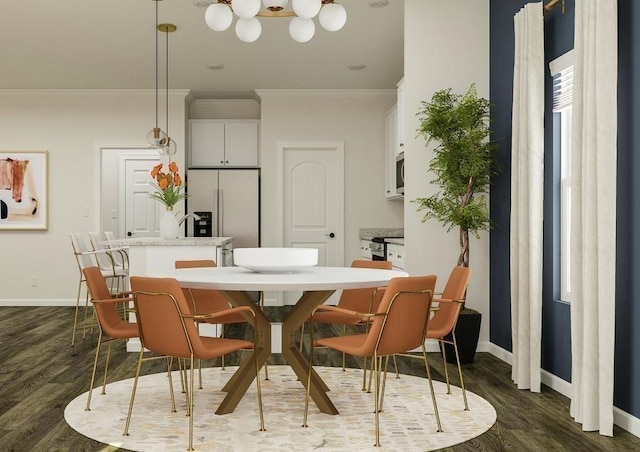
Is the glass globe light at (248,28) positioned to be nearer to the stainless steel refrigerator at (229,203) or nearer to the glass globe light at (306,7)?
the glass globe light at (306,7)

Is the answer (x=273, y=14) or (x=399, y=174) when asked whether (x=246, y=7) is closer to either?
(x=273, y=14)

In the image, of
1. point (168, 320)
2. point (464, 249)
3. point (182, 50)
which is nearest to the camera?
point (168, 320)

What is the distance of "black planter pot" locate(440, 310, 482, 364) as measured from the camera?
480 centimetres

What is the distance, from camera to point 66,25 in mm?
5832

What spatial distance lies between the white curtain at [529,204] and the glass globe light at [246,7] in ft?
5.84

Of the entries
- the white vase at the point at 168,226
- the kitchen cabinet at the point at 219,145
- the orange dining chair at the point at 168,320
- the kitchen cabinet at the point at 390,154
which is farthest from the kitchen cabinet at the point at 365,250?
the orange dining chair at the point at 168,320

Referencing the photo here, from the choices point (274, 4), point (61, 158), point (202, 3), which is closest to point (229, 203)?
point (61, 158)

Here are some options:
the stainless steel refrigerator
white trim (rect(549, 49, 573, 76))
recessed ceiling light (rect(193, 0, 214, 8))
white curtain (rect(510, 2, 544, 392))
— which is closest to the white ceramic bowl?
white curtain (rect(510, 2, 544, 392))

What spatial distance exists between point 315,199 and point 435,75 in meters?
3.43

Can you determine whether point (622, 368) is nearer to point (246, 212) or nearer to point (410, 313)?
point (410, 313)

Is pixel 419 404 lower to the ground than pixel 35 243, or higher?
lower

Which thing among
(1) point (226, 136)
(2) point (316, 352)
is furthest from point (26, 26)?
(2) point (316, 352)

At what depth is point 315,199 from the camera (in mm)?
8523

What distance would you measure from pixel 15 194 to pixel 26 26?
3.24 metres
